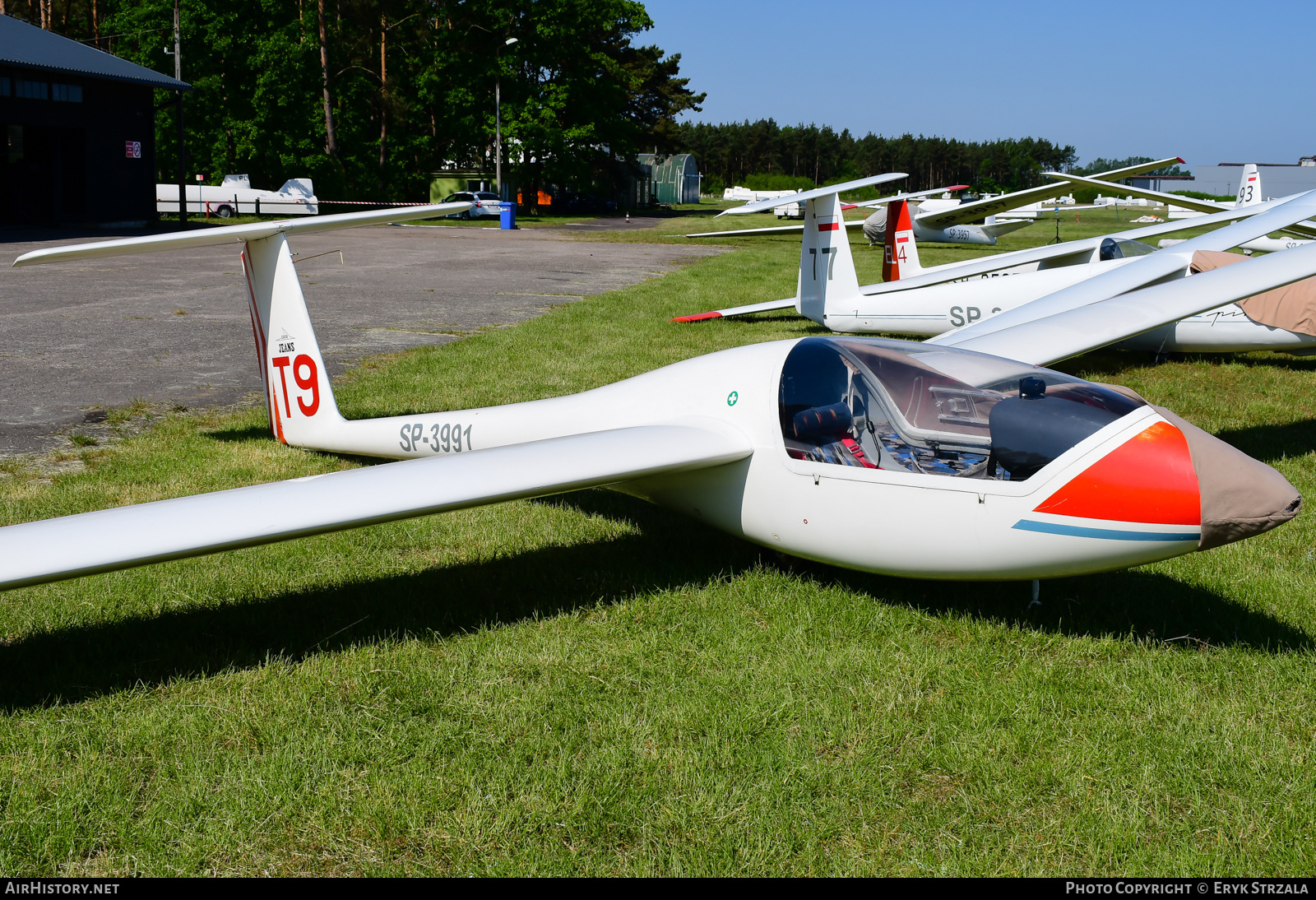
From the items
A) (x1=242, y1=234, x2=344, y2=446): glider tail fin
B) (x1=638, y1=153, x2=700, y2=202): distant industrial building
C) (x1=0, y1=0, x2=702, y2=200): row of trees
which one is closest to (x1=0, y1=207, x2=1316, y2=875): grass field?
(x1=242, y1=234, x2=344, y2=446): glider tail fin

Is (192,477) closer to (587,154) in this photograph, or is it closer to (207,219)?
(207,219)

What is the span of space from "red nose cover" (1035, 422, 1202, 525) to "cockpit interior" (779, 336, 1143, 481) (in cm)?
17

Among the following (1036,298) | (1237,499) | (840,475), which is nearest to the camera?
(1237,499)

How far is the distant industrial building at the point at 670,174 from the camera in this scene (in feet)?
344

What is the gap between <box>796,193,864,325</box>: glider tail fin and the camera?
1380 centimetres

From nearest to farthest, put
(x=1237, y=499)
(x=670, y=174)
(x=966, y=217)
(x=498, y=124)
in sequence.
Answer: (x=1237, y=499) → (x=966, y=217) → (x=498, y=124) → (x=670, y=174)

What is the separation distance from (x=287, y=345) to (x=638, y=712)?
4.60 metres

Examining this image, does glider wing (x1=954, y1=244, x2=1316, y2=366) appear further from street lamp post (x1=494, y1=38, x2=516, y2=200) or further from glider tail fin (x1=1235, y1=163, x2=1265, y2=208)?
street lamp post (x1=494, y1=38, x2=516, y2=200)

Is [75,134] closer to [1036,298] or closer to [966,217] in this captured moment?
[966,217]

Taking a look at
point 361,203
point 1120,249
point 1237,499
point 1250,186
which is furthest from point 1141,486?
point 361,203

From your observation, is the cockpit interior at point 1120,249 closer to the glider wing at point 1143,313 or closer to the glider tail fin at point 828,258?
the glider tail fin at point 828,258

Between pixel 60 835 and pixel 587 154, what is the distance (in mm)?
60785

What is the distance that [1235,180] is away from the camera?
106 metres

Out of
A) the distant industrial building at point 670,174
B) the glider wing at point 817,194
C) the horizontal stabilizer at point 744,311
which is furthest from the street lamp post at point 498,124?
the distant industrial building at point 670,174
